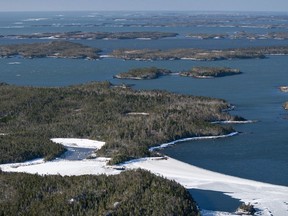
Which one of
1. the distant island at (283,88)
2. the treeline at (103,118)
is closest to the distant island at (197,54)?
the distant island at (283,88)

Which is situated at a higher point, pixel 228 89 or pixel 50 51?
pixel 228 89

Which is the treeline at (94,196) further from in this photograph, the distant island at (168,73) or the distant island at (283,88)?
the distant island at (168,73)

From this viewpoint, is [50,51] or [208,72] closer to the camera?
[208,72]

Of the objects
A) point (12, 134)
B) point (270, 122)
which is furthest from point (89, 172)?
point (270, 122)

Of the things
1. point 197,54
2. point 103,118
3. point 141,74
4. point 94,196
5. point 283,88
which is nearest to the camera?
point 94,196

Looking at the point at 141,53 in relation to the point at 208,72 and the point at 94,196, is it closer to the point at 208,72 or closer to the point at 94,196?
the point at 208,72

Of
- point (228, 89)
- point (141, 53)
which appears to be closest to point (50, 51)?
point (141, 53)
